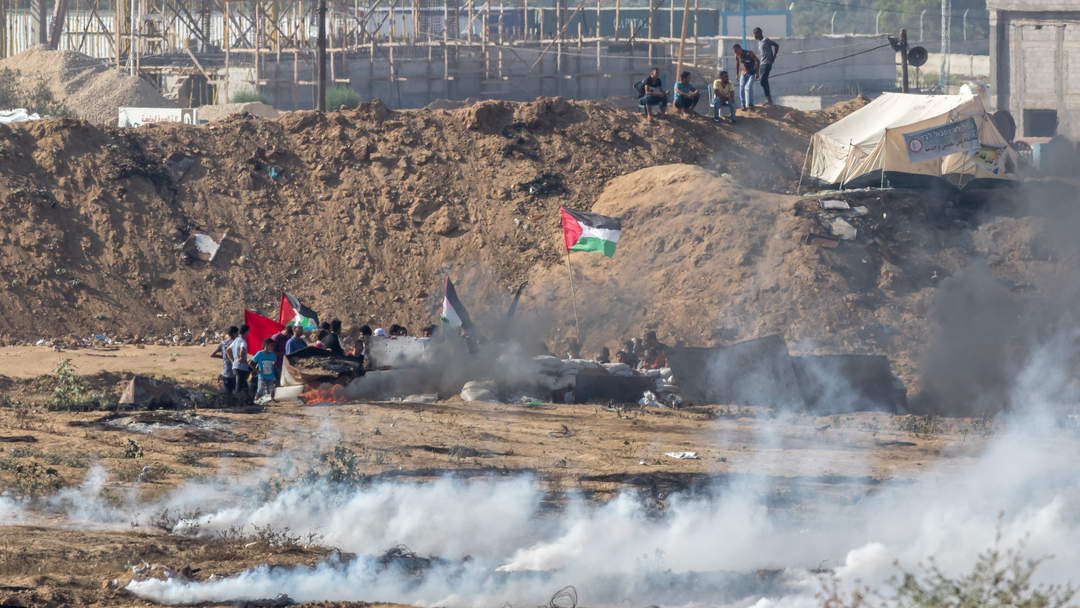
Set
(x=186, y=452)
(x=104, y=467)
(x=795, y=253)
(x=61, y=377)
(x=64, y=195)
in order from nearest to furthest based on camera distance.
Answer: (x=104, y=467) < (x=186, y=452) < (x=61, y=377) < (x=795, y=253) < (x=64, y=195)

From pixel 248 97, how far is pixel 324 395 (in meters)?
26.1

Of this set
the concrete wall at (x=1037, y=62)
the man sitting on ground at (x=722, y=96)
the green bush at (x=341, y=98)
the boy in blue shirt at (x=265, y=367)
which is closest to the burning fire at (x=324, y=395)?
the boy in blue shirt at (x=265, y=367)

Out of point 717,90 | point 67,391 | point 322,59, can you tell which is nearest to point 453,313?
point 67,391

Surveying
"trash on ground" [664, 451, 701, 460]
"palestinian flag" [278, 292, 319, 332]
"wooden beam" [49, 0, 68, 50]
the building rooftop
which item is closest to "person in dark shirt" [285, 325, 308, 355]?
"palestinian flag" [278, 292, 319, 332]

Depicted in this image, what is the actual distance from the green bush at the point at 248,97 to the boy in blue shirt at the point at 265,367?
81.8ft

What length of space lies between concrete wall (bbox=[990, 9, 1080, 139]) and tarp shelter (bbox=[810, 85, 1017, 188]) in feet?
43.5

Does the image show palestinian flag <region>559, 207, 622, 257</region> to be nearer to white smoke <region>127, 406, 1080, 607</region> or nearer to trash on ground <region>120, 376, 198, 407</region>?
trash on ground <region>120, 376, 198, 407</region>

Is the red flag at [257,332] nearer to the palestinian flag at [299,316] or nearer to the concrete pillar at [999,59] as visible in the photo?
the palestinian flag at [299,316]

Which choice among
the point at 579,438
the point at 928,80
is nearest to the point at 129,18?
the point at 579,438

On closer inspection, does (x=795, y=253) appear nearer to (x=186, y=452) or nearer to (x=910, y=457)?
(x=910, y=457)

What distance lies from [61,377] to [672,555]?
9105mm

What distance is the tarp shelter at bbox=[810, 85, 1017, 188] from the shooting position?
22.3 metres

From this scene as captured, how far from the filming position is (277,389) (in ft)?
52.4

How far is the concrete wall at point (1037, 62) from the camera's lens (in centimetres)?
3453
